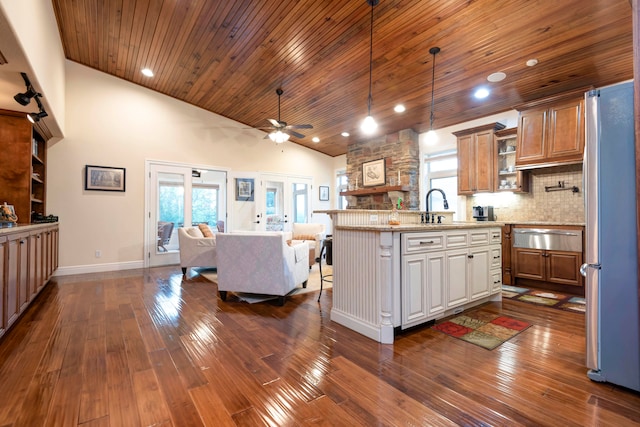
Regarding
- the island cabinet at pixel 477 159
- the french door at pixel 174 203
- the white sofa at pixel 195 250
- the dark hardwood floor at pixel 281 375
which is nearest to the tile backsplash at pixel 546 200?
the island cabinet at pixel 477 159

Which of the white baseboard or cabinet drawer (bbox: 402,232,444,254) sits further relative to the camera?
the white baseboard

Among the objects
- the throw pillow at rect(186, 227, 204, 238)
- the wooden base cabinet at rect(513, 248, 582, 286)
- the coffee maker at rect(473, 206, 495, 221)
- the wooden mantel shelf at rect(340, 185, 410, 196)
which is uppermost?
the wooden mantel shelf at rect(340, 185, 410, 196)

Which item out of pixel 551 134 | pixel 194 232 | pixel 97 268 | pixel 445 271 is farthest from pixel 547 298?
pixel 97 268

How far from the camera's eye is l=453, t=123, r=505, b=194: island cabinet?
474 centimetres

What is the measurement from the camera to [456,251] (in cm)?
286

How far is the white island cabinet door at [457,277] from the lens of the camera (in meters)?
2.79

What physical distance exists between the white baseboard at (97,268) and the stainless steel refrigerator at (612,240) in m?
6.52

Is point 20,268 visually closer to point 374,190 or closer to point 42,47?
point 42,47

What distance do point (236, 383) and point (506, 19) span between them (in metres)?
4.11

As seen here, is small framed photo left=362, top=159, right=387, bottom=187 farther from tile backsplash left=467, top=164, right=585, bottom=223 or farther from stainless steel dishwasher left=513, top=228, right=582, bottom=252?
stainless steel dishwasher left=513, top=228, right=582, bottom=252

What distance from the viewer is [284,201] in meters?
7.74

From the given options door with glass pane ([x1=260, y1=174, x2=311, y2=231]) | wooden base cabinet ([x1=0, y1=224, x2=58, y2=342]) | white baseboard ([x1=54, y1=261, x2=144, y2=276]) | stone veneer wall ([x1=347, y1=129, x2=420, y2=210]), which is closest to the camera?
wooden base cabinet ([x1=0, y1=224, x2=58, y2=342])

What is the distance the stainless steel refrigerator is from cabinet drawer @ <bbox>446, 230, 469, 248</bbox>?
3.43 ft

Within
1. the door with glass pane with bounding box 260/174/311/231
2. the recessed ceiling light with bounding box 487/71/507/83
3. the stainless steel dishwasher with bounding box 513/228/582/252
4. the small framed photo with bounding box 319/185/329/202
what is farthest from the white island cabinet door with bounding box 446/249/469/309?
the small framed photo with bounding box 319/185/329/202
